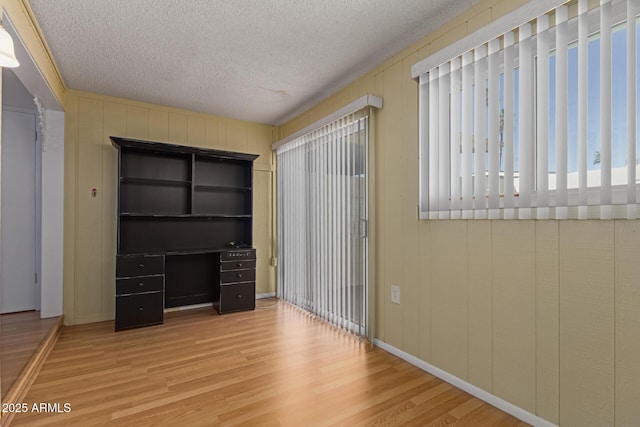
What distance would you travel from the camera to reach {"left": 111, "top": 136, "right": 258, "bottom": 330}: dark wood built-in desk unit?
3289 millimetres

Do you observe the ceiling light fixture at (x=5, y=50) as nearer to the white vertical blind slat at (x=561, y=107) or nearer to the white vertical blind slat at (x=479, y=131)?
the white vertical blind slat at (x=479, y=131)

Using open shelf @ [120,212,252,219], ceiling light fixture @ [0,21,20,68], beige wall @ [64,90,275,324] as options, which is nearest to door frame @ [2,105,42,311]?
beige wall @ [64,90,275,324]

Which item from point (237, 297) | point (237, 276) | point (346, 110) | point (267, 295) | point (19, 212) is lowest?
point (267, 295)

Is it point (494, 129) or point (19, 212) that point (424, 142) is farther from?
point (19, 212)

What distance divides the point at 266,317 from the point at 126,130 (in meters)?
2.70

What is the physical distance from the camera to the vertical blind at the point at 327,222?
2990 millimetres

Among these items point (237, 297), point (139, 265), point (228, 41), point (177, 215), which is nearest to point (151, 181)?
point (177, 215)

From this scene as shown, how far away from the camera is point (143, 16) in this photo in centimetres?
216

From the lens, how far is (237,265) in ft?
12.5

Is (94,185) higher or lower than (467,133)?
lower

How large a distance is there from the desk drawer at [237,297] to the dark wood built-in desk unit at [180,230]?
0.01m

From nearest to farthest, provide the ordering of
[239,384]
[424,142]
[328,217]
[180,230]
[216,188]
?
[239,384]
[424,142]
[328,217]
[180,230]
[216,188]

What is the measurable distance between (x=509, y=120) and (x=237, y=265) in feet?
10.1

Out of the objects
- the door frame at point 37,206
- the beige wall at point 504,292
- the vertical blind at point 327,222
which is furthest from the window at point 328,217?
the door frame at point 37,206
